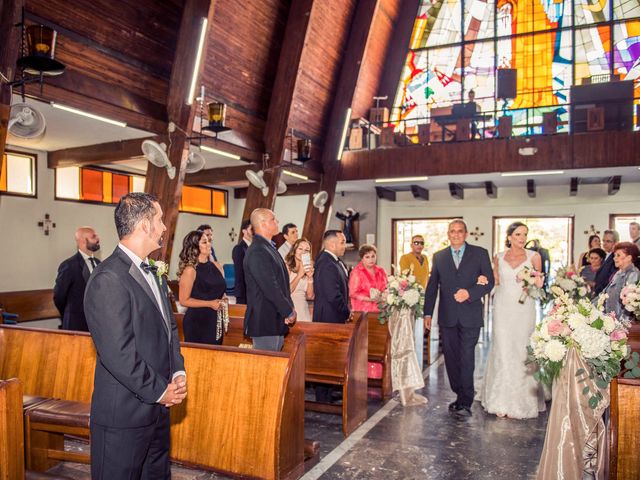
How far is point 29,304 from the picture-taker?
8750mm

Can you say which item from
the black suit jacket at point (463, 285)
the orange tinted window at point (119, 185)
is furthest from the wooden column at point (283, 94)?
the black suit jacket at point (463, 285)

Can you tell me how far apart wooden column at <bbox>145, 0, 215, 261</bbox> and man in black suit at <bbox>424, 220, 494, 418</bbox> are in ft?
14.3

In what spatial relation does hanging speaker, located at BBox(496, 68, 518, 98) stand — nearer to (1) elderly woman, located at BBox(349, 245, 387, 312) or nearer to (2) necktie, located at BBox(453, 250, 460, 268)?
(1) elderly woman, located at BBox(349, 245, 387, 312)

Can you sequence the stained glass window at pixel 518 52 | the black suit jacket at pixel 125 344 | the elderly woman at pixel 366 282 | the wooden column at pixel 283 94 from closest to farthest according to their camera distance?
the black suit jacket at pixel 125 344 < the elderly woman at pixel 366 282 < the wooden column at pixel 283 94 < the stained glass window at pixel 518 52

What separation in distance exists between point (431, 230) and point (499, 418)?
1025 cm

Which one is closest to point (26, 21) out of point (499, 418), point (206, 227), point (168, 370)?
point (206, 227)

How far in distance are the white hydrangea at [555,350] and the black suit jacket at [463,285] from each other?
169 centimetres

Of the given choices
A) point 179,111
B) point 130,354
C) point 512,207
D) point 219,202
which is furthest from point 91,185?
point 512,207

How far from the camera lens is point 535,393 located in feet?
16.0

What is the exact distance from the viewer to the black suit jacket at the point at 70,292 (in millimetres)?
4910

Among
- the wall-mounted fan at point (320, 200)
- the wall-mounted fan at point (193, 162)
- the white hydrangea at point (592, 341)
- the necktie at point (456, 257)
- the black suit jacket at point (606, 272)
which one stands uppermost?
the wall-mounted fan at point (193, 162)

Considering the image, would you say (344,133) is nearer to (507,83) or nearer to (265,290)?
(507,83)

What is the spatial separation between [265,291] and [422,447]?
1.71 meters

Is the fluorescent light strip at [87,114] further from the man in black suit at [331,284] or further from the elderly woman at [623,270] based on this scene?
the elderly woman at [623,270]
